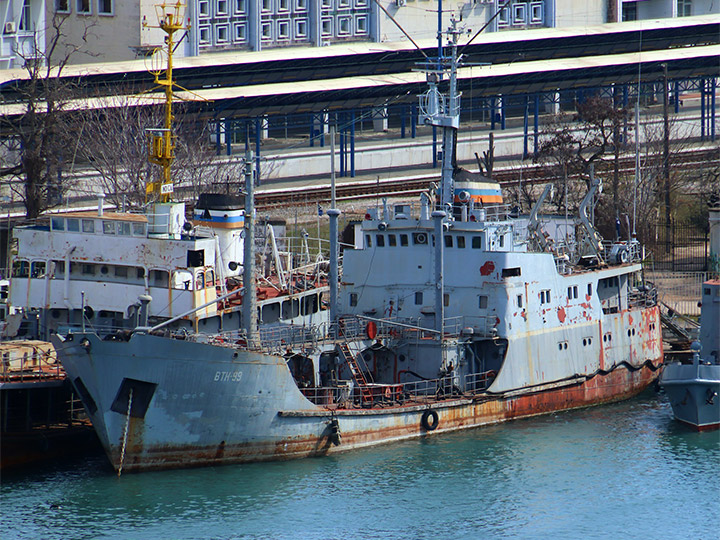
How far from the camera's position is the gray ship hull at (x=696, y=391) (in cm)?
3800

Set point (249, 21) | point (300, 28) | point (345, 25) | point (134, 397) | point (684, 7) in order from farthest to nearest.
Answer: point (684, 7) < point (345, 25) < point (300, 28) < point (249, 21) < point (134, 397)

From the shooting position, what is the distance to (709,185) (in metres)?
68.9

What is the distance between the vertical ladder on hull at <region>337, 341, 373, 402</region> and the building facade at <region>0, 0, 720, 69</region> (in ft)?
125

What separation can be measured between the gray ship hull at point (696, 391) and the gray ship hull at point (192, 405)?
33.7 feet

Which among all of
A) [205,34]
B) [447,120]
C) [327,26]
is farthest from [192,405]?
[327,26]

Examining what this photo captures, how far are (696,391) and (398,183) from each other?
31.4m

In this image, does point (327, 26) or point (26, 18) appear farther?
point (327, 26)

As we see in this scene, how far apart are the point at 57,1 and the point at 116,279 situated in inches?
1797

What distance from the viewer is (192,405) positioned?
1286 inches

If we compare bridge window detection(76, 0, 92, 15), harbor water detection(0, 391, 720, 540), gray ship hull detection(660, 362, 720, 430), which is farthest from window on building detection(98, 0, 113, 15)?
gray ship hull detection(660, 362, 720, 430)

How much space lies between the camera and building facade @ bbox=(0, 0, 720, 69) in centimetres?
7644

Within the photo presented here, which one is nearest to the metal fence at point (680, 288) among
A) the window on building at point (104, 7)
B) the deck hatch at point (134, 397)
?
the deck hatch at point (134, 397)

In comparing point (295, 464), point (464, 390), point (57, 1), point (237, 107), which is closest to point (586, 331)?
point (464, 390)

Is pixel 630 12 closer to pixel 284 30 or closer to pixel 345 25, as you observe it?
pixel 345 25
